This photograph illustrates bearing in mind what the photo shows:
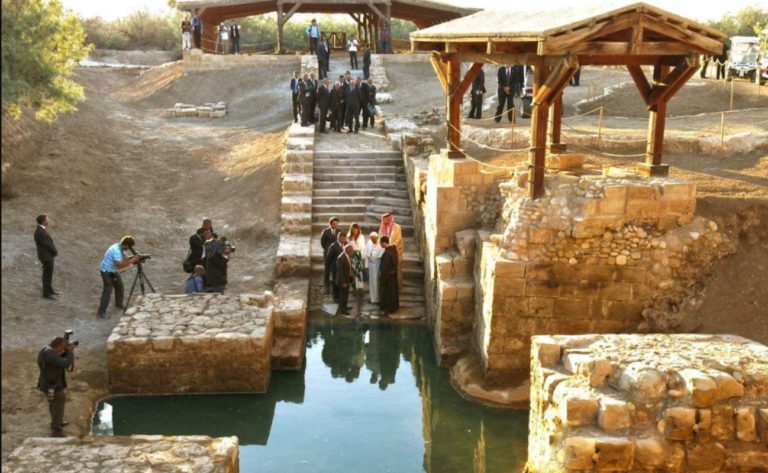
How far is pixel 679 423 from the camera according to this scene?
21.7 feet

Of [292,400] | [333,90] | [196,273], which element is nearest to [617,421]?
[292,400]

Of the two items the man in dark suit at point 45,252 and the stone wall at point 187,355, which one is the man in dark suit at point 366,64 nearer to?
the man in dark suit at point 45,252

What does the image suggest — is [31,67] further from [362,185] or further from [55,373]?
[362,185]

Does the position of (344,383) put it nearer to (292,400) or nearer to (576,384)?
(292,400)

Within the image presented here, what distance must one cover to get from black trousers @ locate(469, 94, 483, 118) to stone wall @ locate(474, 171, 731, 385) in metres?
7.75

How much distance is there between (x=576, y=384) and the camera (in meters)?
7.09

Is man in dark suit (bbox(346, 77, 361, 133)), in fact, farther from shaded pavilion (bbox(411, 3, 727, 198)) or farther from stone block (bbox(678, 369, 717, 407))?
stone block (bbox(678, 369, 717, 407))

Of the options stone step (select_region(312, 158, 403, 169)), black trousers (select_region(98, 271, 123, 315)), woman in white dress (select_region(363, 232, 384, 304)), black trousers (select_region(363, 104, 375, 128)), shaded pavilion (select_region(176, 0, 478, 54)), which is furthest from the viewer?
shaded pavilion (select_region(176, 0, 478, 54))

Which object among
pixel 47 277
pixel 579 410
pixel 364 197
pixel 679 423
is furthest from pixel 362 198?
pixel 679 423

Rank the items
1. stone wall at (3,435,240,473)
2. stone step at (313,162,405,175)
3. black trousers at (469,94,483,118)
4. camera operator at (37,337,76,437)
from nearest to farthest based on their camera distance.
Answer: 1. stone wall at (3,435,240,473)
2. camera operator at (37,337,76,437)
3. stone step at (313,162,405,175)
4. black trousers at (469,94,483,118)

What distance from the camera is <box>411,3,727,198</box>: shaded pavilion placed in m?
8.77

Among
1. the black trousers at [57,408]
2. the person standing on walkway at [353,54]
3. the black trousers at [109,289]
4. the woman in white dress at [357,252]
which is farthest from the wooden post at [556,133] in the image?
the person standing on walkway at [353,54]

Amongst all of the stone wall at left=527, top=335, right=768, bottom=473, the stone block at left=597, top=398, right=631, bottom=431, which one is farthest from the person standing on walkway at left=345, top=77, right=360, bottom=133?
the stone block at left=597, top=398, right=631, bottom=431

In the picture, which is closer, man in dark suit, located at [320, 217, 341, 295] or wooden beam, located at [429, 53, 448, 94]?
wooden beam, located at [429, 53, 448, 94]
